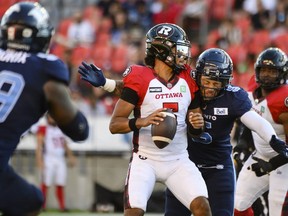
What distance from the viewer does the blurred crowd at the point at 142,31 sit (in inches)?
544

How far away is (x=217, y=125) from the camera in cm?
660

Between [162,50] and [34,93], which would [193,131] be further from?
[34,93]

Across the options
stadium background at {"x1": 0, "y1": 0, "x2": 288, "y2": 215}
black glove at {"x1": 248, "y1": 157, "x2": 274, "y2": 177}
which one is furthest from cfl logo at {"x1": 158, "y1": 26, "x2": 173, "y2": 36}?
→ stadium background at {"x1": 0, "y1": 0, "x2": 288, "y2": 215}

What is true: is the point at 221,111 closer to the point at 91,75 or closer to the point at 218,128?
the point at 218,128

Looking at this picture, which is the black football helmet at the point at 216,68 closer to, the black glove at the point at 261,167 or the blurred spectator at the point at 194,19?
the black glove at the point at 261,167

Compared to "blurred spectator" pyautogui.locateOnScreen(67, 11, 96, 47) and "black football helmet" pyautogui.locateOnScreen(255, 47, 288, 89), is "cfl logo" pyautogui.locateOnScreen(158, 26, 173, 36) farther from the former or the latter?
"blurred spectator" pyautogui.locateOnScreen(67, 11, 96, 47)

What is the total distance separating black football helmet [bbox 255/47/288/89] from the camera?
718cm

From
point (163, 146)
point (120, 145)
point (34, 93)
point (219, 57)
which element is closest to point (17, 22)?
point (34, 93)

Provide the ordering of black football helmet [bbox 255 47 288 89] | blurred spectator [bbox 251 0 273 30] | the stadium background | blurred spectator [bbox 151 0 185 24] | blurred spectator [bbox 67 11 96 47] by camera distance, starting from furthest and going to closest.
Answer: blurred spectator [bbox 67 11 96 47] → blurred spectator [bbox 151 0 185 24] → blurred spectator [bbox 251 0 273 30] → the stadium background → black football helmet [bbox 255 47 288 89]

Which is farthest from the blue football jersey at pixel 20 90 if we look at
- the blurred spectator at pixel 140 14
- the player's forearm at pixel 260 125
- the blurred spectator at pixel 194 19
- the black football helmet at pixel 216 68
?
the blurred spectator at pixel 140 14

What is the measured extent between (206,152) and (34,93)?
7.01 ft

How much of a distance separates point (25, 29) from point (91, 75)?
157 centimetres

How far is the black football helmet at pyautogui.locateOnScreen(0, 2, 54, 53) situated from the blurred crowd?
823 centimetres

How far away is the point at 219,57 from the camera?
261 inches
